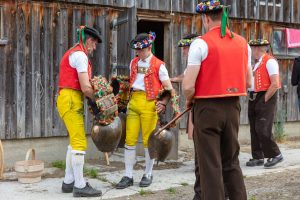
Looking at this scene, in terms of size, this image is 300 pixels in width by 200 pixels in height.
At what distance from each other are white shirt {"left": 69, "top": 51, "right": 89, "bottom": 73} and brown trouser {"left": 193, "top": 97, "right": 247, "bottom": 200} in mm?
1763

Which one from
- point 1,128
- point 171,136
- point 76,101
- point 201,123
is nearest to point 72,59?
point 76,101

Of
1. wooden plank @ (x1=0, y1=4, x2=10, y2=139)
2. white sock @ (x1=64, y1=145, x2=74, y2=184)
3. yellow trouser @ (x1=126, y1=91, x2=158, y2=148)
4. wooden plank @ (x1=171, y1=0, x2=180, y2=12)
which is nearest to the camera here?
white sock @ (x1=64, y1=145, x2=74, y2=184)

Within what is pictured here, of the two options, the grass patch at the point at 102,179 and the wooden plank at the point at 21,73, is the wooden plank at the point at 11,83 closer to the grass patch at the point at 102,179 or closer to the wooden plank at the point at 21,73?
the wooden plank at the point at 21,73

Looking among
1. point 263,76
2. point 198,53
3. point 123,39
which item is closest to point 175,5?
point 123,39

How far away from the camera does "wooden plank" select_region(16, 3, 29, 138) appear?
8.05m

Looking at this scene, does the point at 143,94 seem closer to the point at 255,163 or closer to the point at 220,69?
the point at 220,69

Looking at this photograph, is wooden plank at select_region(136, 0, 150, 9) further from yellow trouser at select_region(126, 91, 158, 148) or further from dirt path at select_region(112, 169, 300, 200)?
dirt path at select_region(112, 169, 300, 200)

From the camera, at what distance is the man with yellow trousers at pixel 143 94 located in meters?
6.64

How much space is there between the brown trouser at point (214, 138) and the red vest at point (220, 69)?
90 millimetres

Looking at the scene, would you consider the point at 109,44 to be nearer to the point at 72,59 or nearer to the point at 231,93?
the point at 72,59

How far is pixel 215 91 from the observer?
4531mm

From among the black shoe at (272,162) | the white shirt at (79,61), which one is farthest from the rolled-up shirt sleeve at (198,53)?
the black shoe at (272,162)

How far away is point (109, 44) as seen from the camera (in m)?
9.09


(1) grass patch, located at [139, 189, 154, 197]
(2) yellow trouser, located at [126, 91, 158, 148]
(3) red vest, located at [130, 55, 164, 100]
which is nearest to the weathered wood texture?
(3) red vest, located at [130, 55, 164, 100]
